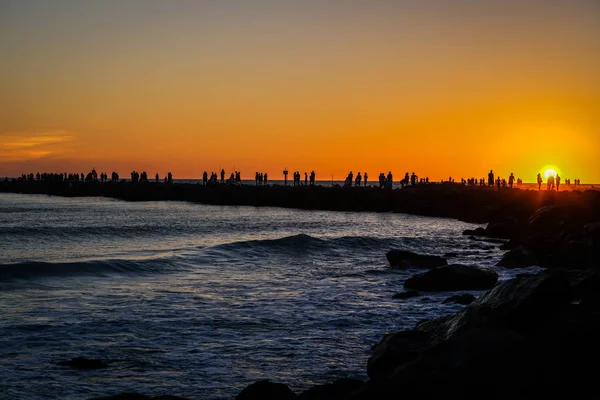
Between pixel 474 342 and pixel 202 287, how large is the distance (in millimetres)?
12761

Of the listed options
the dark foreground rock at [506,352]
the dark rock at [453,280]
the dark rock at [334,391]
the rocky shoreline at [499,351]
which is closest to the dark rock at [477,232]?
the dark rock at [453,280]

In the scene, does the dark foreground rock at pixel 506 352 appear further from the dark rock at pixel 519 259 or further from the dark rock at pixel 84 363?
the dark rock at pixel 519 259

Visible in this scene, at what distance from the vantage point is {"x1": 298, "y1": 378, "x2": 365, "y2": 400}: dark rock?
8.29 metres

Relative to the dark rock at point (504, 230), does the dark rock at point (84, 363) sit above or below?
below

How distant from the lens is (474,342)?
8.46 m

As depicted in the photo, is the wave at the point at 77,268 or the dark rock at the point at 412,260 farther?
the dark rock at the point at 412,260

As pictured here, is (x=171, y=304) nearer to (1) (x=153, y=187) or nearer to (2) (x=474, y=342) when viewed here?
(2) (x=474, y=342)

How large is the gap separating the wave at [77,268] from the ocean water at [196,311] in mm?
47

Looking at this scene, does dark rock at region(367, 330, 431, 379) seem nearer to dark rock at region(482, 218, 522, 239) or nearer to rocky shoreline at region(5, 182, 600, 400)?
rocky shoreline at region(5, 182, 600, 400)

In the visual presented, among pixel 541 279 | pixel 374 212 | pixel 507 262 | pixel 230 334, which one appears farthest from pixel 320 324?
pixel 374 212

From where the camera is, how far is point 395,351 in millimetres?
10148

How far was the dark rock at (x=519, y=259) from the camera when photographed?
2464 cm

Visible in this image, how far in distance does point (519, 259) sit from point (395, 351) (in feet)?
54.0

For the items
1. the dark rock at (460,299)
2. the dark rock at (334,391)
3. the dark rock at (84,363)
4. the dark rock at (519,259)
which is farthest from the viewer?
the dark rock at (519,259)
